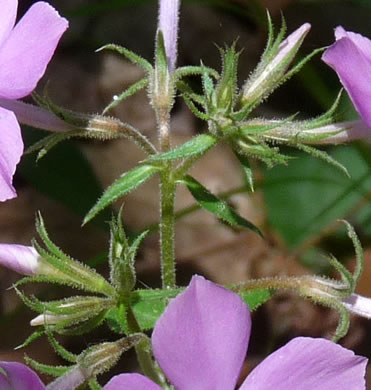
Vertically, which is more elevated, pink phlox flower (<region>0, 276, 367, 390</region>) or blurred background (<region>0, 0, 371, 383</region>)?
pink phlox flower (<region>0, 276, 367, 390</region>)

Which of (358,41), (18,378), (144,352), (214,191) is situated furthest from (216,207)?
(214,191)

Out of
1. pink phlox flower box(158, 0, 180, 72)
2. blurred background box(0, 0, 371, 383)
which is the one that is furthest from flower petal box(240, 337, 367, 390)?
blurred background box(0, 0, 371, 383)

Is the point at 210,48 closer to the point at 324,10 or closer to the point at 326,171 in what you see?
the point at 324,10

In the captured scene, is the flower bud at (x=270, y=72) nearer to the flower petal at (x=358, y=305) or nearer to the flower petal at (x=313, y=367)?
the flower petal at (x=358, y=305)

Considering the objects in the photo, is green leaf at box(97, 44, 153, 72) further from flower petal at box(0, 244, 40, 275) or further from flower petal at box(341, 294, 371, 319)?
flower petal at box(341, 294, 371, 319)

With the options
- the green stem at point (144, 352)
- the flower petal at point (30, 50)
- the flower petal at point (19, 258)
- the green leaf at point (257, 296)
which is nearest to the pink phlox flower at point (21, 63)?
the flower petal at point (30, 50)

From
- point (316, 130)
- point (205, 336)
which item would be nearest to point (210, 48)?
point (316, 130)
